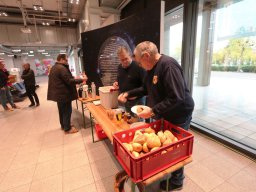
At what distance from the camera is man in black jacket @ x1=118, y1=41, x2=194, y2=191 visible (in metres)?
1.10

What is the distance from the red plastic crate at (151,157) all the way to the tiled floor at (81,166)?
36.8 inches

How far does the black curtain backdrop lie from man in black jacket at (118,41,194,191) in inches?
41.9

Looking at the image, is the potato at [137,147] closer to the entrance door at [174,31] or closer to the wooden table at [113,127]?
the wooden table at [113,127]

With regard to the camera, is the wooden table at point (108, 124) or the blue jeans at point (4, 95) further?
the blue jeans at point (4, 95)

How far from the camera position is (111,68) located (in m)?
3.33

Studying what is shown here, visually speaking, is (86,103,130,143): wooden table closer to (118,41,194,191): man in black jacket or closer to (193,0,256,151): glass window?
(118,41,194,191): man in black jacket

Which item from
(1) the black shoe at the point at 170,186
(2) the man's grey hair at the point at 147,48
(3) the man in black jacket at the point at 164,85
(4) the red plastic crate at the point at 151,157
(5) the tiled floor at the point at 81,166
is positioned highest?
(2) the man's grey hair at the point at 147,48

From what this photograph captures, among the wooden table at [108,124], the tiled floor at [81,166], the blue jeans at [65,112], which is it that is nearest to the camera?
the wooden table at [108,124]

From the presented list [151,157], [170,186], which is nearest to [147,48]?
[151,157]

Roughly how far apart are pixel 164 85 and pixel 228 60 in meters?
2.77

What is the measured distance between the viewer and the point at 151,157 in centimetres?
88

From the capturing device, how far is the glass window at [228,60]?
2.60 m

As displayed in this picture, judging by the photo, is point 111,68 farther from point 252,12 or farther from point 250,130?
point 250,130

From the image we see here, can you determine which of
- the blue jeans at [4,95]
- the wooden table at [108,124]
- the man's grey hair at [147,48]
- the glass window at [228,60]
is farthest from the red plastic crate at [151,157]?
the blue jeans at [4,95]
